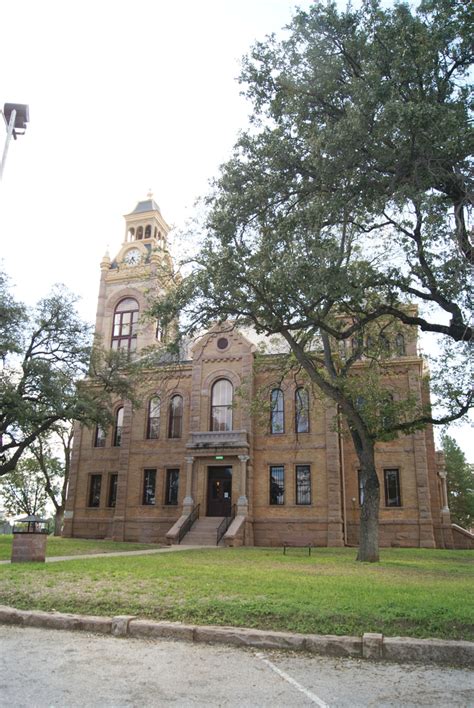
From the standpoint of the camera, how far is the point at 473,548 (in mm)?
27578

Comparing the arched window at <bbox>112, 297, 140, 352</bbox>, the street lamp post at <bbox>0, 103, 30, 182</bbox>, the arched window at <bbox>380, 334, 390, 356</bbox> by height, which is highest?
the arched window at <bbox>112, 297, 140, 352</bbox>

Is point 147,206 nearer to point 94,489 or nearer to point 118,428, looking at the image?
point 118,428

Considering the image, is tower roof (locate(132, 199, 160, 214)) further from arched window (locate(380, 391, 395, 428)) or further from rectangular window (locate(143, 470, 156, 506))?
arched window (locate(380, 391, 395, 428))

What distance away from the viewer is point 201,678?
541 cm

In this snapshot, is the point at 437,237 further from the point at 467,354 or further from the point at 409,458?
the point at 409,458

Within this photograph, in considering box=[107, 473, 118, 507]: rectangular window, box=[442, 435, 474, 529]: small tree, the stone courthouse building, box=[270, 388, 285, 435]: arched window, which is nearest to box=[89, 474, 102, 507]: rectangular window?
the stone courthouse building

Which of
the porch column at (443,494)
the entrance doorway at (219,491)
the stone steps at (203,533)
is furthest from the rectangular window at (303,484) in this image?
the porch column at (443,494)

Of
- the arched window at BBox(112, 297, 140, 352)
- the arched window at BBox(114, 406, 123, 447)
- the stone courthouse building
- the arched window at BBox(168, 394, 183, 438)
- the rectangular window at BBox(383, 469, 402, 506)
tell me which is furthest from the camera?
the arched window at BBox(112, 297, 140, 352)

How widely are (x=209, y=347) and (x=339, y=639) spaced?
2604cm

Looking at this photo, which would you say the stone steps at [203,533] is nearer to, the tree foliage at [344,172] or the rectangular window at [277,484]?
the rectangular window at [277,484]

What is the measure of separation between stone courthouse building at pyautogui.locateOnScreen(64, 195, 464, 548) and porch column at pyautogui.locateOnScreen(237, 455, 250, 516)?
0.05 meters

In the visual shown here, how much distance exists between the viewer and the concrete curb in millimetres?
6137

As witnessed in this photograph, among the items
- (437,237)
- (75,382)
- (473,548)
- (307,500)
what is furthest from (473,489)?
(437,237)

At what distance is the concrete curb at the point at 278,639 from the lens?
6137mm
